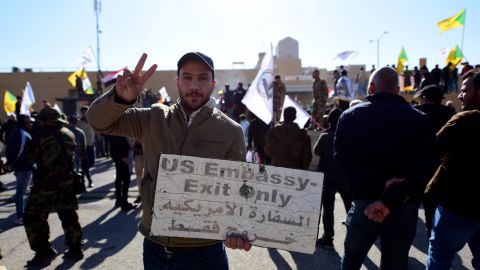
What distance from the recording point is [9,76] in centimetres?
4259

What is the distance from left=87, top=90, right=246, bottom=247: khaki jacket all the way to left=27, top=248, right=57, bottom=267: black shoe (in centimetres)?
333

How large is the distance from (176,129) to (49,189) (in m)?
3.45

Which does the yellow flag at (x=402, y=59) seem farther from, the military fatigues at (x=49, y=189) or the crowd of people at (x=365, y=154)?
the military fatigues at (x=49, y=189)

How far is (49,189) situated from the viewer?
4.77 metres

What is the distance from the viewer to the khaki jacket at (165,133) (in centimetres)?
206

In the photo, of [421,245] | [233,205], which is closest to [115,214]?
[421,245]

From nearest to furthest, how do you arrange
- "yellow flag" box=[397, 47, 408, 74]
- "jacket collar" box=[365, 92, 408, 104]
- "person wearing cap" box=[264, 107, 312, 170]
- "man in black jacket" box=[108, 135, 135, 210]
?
"jacket collar" box=[365, 92, 408, 104], "person wearing cap" box=[264, 107, 312, 170], "man in black jacket" box=[108, 135, 135, 210], "yellow flag" box=[397, 47, 408, 74]

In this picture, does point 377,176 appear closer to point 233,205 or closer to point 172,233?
point 233,205

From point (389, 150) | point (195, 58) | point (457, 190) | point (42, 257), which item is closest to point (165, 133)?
point (195, 58)

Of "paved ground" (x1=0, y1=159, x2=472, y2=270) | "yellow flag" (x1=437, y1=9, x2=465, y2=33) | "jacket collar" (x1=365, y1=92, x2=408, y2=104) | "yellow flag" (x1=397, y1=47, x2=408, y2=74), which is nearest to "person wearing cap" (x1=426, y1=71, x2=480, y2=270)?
"jacket collar" (x1=365, y1=92, x2=408, y2=104)

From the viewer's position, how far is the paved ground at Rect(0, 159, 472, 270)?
4574 millimetres

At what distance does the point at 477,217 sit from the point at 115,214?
613cm

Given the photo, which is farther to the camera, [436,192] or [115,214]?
[115,214]

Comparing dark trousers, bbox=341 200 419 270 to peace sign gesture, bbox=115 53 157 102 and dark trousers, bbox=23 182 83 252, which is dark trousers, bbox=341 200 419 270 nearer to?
peace sign gesture, bbox=115 53 157 102
